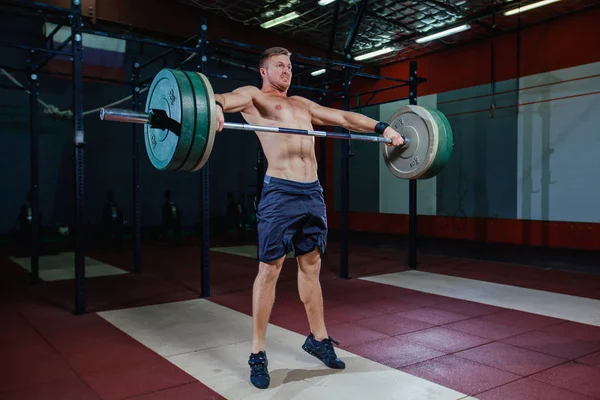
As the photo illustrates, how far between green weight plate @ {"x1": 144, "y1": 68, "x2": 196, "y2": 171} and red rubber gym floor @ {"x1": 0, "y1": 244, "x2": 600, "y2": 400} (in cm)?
97

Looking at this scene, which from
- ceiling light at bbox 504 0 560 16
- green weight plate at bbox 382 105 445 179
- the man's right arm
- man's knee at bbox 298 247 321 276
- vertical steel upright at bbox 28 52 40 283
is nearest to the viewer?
the man's right arm

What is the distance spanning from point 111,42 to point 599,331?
24.7 feet

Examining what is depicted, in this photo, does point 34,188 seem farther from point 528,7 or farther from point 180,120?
point 528,7

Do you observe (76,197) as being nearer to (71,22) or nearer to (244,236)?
(71,22)

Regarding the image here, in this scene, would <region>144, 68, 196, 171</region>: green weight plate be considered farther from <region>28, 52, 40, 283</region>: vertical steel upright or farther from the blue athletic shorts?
<region>28, 52, 40, 283</region>: vertical steel upright

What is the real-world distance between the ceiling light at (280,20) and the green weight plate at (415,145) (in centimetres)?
395

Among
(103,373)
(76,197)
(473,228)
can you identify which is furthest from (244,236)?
(103,373)

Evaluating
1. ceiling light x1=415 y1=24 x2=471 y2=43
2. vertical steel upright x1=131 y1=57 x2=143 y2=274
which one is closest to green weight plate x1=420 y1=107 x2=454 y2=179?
vertical steel upright x1=131 y1=57 x2=143 y2=274

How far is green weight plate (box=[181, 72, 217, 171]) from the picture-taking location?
1814mm

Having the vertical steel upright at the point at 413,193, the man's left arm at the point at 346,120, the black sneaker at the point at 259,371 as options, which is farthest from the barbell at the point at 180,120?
the vertical steel upright at the point at 413,193

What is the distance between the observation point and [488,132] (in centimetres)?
645

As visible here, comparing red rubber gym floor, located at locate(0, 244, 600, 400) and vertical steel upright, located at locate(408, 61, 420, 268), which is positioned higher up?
vertical steel upright, located at locate(408, 61, 420, 268)

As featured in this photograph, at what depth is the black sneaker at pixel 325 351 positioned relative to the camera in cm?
219

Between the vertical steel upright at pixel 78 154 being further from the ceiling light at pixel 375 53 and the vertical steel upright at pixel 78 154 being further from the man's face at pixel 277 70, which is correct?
the ceiling light at pixel 375 53
